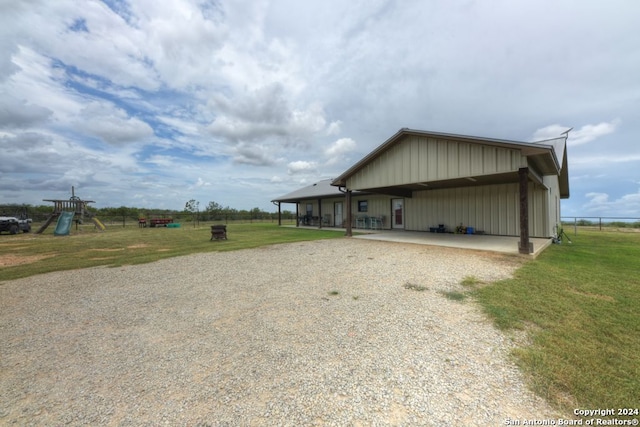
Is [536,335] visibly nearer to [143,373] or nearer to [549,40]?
[143,373]

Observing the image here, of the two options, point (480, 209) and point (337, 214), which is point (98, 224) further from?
point (480, 209)

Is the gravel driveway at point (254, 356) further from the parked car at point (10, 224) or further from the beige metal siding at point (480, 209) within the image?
the parked car at point (10, 224)

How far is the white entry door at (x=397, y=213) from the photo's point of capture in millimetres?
15419

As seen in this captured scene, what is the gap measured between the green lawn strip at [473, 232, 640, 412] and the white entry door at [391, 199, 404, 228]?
32.1 feet

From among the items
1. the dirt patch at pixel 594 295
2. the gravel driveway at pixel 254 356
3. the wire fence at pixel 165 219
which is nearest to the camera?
the gravel driveway at pixel 254 356

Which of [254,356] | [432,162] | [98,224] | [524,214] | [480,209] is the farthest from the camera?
[98,224]

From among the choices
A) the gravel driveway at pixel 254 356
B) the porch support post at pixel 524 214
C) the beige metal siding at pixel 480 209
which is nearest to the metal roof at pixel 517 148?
the porch support post at pixel 524 214

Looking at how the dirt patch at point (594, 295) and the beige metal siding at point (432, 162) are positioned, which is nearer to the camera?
the dirt patch at point (594, 295)

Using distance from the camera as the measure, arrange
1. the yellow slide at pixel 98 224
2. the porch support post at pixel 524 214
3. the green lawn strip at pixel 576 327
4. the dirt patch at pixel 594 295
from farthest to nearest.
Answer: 1. the yellow slide at pixel 98 224
2. the porch support post at pixel 524 214
3. the dirt patch at pixel 594 295
4. the green lawn strip at pixel 576 327

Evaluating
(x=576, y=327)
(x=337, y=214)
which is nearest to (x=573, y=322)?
(x=576, y=327)

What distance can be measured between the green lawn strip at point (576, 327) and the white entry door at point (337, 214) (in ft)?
45.6

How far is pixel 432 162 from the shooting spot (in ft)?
30.1

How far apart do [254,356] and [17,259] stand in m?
9.76

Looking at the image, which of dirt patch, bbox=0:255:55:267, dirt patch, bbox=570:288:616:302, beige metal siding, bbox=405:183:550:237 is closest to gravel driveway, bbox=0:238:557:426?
dirt patch, bbox=570:288:616:302
